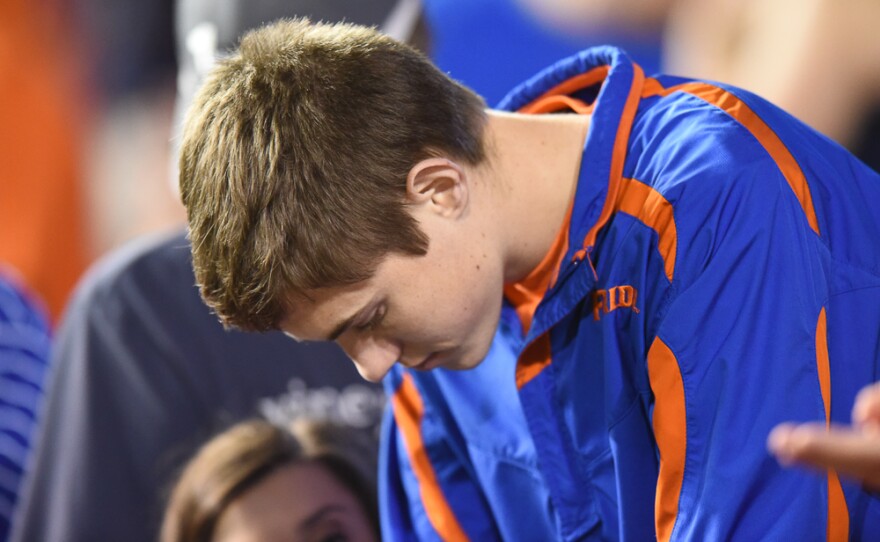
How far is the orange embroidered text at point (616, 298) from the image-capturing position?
36.8 inches

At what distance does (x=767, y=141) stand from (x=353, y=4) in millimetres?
975

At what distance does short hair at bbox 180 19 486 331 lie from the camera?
0.90 m

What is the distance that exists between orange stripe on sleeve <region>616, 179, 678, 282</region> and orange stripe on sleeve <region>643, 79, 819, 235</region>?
0.30 feet

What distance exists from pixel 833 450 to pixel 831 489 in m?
0.26

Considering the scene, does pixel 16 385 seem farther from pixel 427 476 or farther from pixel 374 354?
pixel 374 354

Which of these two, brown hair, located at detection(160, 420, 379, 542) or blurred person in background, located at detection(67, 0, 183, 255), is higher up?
blurred person in background, located at detection(67, 0, 183, 255)

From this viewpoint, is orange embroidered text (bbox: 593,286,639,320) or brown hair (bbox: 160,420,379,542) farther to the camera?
brown hair (bbox: 160,420,379,542)

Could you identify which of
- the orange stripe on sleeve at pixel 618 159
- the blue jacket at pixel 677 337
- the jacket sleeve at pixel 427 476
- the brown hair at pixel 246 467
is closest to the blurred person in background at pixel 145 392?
the brown hair at pixel 246 467

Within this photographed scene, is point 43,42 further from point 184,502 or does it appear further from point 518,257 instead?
point 518,257

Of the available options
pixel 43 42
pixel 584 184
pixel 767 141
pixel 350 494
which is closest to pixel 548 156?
pixel 584 184

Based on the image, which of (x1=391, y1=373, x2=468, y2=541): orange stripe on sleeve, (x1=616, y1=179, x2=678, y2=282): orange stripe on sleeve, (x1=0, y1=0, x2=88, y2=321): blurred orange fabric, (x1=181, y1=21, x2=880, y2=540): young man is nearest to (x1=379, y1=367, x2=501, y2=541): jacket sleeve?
(x1=391, y1=373, x2=468, y2=541): orange stripe on sleeve

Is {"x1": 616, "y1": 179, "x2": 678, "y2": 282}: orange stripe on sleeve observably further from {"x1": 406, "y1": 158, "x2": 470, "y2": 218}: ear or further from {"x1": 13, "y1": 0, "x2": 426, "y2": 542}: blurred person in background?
{"x1": 13, "y1": 0, "x2": 426, "y2": 542}: blurred person in background

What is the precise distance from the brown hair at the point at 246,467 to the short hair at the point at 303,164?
1.81 ft

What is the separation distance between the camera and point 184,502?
147cm
